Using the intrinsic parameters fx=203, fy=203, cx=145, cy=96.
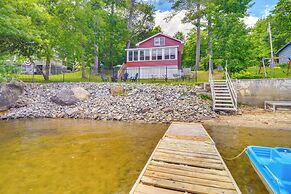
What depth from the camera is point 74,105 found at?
48.1ft

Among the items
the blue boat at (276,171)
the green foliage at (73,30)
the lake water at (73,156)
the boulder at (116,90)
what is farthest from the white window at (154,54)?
the blue boat at (276,171)

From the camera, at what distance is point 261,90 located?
14.2 metres

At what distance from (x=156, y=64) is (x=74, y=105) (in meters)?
14.1

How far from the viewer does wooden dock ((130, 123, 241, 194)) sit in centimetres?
349

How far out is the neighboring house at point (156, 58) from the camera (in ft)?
83.8

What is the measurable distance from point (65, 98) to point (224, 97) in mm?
11166

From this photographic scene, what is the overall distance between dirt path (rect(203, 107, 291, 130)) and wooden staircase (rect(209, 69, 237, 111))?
79 centimetres

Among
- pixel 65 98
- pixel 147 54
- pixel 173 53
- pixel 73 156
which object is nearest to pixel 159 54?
pixel 147 54

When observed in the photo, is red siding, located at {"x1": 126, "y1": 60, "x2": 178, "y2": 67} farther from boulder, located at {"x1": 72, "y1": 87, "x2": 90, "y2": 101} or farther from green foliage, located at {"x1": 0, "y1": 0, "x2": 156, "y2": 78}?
boulder, located at {"x1": 72, "y1": 87, "x2": 90, "y2": 101}

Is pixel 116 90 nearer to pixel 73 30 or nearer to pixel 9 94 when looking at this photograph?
pixel 9 94

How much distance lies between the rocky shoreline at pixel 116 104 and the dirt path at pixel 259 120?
87 cm

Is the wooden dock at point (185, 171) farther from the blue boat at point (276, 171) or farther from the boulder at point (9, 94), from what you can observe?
the boulder at point (9, 94)

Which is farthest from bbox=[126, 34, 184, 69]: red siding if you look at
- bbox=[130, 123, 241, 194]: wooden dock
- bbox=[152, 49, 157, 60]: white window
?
bbox=[130, 123, 241, 194]: wooden dock

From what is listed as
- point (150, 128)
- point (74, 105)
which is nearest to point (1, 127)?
point (74, 105)
